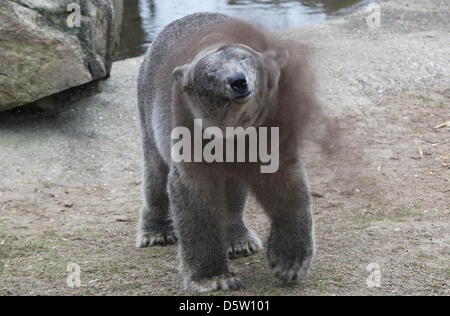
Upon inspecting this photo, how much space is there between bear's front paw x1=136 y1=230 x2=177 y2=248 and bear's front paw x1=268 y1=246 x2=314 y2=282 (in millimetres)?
1407

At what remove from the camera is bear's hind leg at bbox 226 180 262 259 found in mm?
5273

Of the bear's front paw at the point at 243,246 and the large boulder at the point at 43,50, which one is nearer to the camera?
the bear's front paw at the point at 243,246

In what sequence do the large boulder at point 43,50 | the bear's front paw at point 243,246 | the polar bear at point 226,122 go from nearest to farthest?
1. the polar bear at point 226,122
2. the bear's front paw at point 243,246
3. the large boulder at point 43,50

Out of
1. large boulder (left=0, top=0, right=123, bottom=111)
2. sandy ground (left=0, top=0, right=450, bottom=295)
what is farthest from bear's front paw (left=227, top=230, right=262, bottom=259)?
large boulder (left=0, top=0, right=123, bottom=111)

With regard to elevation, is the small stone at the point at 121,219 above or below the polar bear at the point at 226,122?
below

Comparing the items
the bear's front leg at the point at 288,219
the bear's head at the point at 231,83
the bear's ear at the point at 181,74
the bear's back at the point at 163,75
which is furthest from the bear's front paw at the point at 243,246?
the bear's ear at the point at 181,74

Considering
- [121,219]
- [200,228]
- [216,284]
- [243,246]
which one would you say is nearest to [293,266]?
[216,284]

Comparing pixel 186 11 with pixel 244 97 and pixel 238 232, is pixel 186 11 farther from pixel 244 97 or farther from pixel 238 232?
pixel 244 97

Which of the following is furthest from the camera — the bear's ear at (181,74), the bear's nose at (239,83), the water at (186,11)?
the water at (186,11)

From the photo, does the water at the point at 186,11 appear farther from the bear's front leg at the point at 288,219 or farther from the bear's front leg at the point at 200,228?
the bear's front leg at the point at 288,219

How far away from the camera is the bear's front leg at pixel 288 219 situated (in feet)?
14.0

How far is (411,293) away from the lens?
417 centimetres

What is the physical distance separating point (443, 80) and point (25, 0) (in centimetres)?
544

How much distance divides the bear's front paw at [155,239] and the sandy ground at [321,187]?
0.33ft
